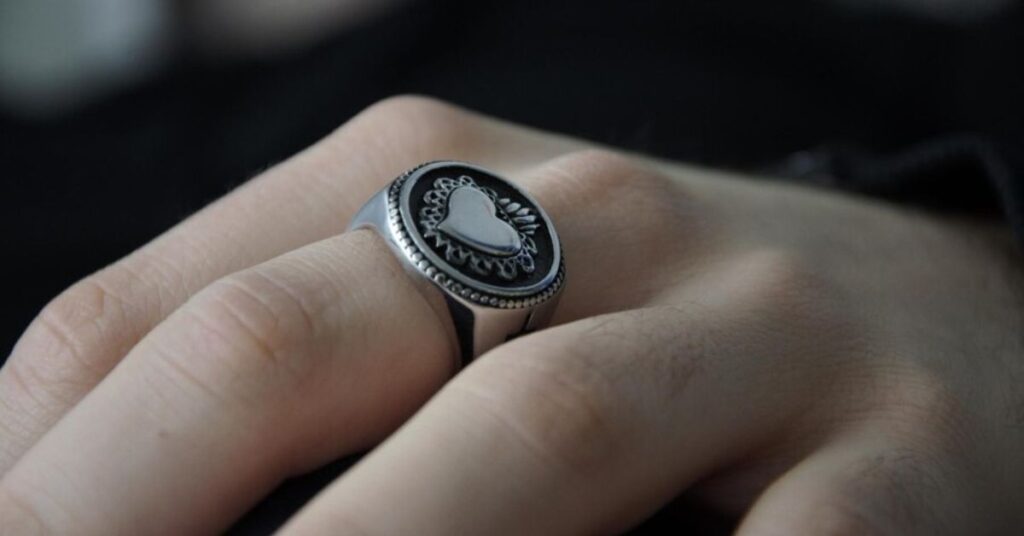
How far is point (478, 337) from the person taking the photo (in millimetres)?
709

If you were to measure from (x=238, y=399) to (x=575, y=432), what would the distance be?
19 centimetres

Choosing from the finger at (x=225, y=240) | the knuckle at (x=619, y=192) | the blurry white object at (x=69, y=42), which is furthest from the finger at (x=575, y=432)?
the blurry white object at (x=69, y=42)

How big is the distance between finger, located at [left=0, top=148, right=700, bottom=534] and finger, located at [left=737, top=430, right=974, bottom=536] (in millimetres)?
214

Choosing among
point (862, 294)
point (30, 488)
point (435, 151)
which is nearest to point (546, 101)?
point (435, 151)

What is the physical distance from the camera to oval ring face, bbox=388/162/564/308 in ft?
2.31

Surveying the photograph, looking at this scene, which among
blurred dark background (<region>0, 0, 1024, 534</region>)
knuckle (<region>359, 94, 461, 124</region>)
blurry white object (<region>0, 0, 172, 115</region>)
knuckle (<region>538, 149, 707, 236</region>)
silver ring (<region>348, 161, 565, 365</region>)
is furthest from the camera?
blurry white object (<region>0, 0, 172, 115</region>)

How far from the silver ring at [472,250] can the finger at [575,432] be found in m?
0.03

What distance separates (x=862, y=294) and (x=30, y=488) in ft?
1.86

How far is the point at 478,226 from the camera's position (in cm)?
73

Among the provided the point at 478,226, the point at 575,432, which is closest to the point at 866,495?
the point at 575,432

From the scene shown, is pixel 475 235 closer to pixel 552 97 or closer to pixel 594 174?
pixel 594 174

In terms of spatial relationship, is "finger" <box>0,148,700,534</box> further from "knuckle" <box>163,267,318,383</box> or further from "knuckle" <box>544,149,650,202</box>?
"knuckle" <box>544,149,650,202</box>

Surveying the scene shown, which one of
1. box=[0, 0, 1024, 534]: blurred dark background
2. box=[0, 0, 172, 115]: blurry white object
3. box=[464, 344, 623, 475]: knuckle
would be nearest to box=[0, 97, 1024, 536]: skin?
box=[464, 344, 623, 475]: knuckle

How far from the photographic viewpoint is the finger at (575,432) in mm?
597
